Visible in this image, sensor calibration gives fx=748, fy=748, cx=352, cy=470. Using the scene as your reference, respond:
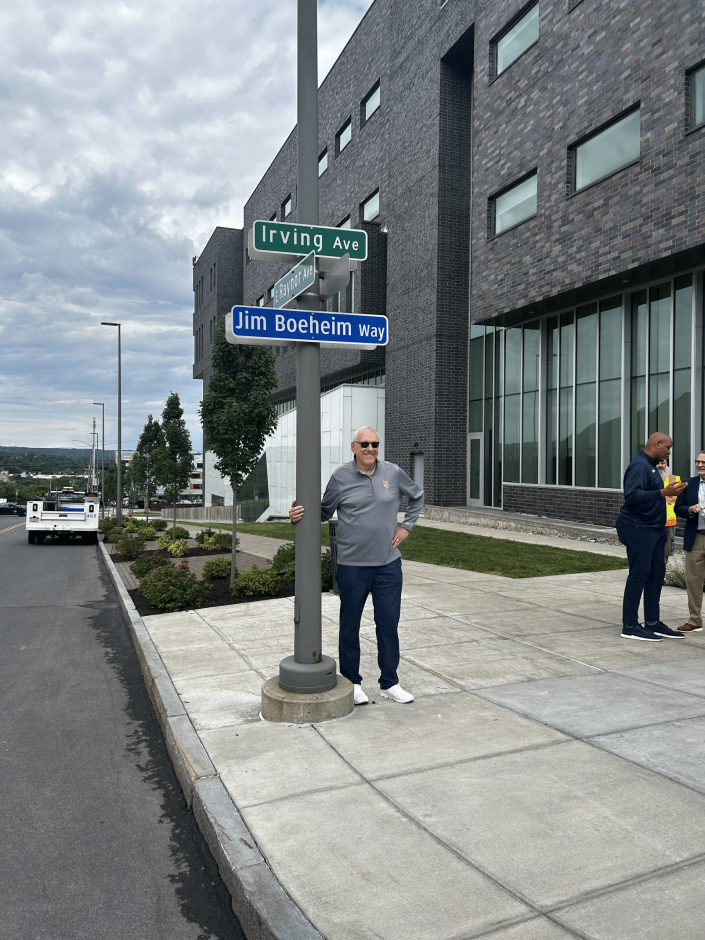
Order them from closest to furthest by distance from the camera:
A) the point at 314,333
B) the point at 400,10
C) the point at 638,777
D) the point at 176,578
A: the point at 638,777 < the point at 314,333 < the point at 176,578 < the point at 400,10

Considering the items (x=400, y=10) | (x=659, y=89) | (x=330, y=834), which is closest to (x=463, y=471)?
(x=659, y=89)

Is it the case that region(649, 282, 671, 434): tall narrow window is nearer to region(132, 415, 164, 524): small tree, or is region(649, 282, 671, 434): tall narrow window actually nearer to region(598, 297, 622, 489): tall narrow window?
region(598, 297, 622, 489): tall narrow window

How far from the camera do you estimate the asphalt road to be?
10.3 feet

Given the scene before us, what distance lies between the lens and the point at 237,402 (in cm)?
1272

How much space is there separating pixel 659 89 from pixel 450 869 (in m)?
18.0

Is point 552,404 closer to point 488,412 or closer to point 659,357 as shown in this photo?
point 488,412

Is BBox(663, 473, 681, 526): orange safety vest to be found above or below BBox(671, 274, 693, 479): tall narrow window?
below

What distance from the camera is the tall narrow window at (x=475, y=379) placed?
86.9 ft

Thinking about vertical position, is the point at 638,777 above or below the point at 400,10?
below

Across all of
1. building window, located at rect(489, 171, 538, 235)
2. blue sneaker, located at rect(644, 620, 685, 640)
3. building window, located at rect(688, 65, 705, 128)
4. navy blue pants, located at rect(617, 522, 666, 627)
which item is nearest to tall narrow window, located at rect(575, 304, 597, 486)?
building window, located at rect(489, 171, 538, 235)

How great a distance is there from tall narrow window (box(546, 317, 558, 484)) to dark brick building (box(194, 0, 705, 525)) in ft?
0.21

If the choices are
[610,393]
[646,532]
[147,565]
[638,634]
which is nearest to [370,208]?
[610,393]

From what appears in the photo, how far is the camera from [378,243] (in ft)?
103

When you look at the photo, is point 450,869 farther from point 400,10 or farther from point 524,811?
point 400,10
